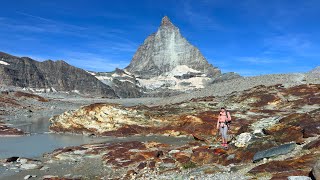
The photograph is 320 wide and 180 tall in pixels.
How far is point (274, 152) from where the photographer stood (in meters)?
17.1

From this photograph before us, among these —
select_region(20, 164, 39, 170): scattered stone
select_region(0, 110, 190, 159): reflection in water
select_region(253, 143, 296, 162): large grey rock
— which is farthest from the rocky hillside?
select_region(20, 164, 39, 170): scattered stone

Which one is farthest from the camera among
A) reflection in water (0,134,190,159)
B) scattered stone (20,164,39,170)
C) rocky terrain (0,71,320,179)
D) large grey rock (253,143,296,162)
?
reflection in water (0,134,190,159)

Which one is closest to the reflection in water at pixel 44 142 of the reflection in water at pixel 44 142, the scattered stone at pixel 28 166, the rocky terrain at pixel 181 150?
the reflection in water at pixel 44 142

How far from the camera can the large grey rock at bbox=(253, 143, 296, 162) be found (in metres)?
17.0

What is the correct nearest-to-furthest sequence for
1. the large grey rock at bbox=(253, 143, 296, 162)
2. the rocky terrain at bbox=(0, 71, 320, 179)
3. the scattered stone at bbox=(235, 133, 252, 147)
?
the rocky terrain at bbox=(0, 71, 320, 179)
the large grey rock at bbox=(253, 143, 296, 162)
the scattered stone at bbox=(235, 133, 252, 147)

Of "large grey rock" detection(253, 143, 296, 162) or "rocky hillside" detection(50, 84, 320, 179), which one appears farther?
"large grey rock" detection(253, 143, 296, 162)

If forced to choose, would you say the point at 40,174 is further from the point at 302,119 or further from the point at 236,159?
the point at 302,119

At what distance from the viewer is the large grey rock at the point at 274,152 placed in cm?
1703

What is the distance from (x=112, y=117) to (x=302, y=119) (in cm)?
2374

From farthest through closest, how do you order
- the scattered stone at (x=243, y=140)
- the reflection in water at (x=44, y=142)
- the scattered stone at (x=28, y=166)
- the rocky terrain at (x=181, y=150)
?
the reflection in water at (x=44, y=142) < the scattered stone at (x=28, y=166) < the scattered stone at (x=243, y=140) < the rocky terrain at (x=181, y=150)

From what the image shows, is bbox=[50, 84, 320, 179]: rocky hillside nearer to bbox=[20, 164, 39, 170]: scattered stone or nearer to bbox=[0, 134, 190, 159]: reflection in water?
bbox=[0, 134, 190, 159]: reflection in water

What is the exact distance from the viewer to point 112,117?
4219 cm

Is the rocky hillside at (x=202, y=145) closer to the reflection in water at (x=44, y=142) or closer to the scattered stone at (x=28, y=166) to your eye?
the reflection in water at (x=44, y=142)

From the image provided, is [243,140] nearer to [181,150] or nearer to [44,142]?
[181,150]
